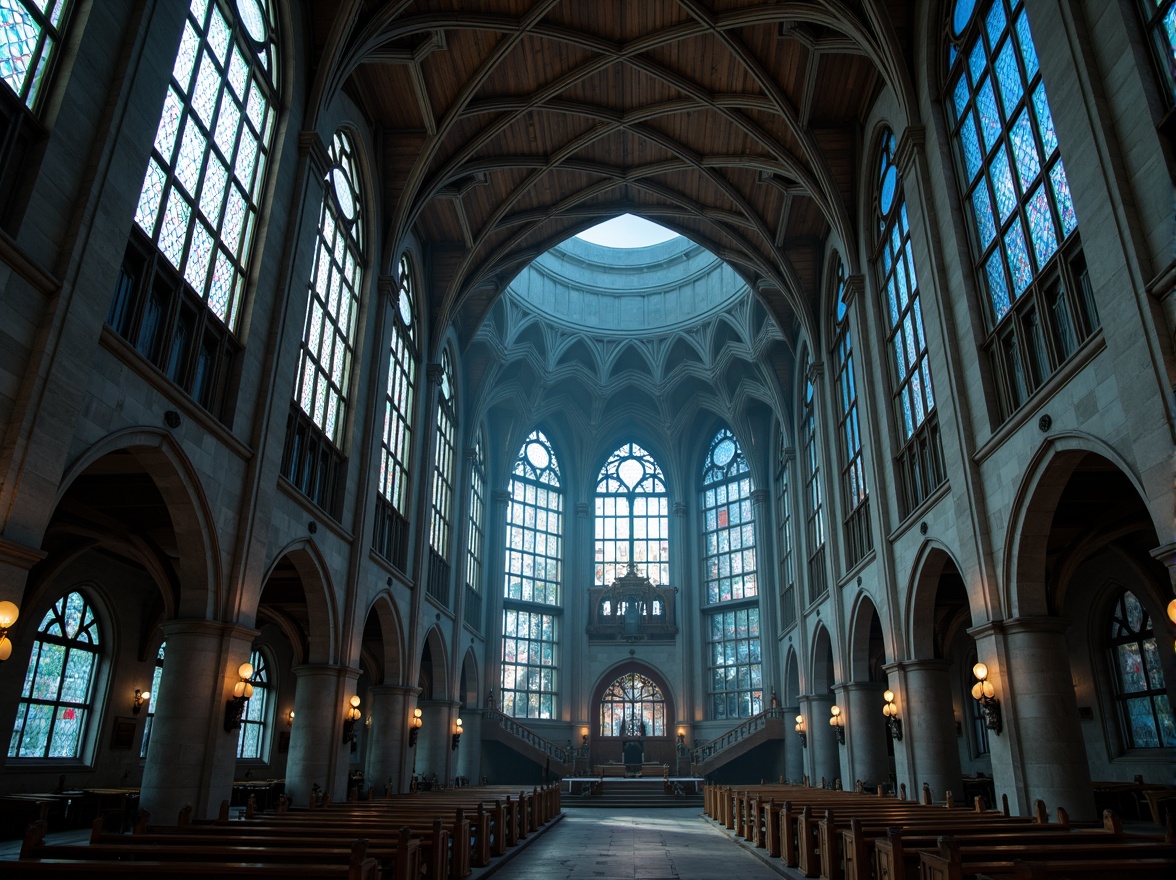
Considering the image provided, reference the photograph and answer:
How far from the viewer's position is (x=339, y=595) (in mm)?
19359

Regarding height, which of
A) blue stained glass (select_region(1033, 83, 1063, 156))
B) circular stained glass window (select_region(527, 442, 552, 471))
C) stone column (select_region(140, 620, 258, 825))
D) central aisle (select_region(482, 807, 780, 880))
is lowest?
central aisle (select_region(482, 807, 780, 880))

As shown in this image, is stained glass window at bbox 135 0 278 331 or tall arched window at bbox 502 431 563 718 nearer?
stained glass window at bbox 135 0 278 331

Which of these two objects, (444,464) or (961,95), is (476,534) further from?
(961,95)

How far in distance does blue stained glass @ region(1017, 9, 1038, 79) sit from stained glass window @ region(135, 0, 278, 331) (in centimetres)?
1306

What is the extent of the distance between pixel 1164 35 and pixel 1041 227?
3349 mm

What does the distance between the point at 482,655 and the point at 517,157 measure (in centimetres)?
2185

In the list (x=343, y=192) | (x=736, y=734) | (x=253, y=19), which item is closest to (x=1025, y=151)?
(x=253, y=19)

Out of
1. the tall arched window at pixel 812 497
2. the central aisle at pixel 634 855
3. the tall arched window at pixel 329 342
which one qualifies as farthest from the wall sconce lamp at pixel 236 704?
the tall arched window at pixel 812 497

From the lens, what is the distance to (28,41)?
994 centimetres

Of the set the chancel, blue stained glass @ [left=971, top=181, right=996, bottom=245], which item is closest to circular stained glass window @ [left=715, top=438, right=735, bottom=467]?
the chancel

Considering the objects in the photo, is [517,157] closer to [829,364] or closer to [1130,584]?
[829,364]

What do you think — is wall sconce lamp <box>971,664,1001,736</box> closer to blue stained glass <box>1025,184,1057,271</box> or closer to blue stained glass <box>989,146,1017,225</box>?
blue stained glass <box>1025,184,1057,271</box>

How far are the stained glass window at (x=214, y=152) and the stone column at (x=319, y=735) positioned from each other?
8.10 metres

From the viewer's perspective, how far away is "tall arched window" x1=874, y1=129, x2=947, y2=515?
1800cm
